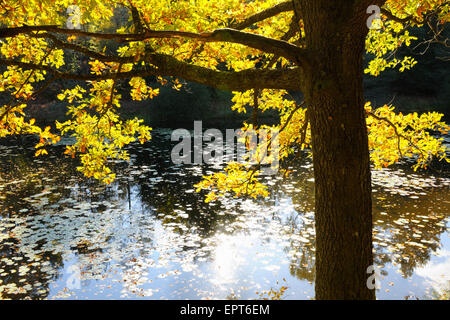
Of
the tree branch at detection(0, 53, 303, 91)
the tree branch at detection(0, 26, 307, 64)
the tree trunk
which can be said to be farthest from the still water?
the tree branch at detection(0, 26, 307, 64)

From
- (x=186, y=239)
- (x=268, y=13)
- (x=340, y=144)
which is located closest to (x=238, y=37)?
(x=340, y=144)

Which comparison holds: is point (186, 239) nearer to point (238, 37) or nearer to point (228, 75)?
point (228, 75)

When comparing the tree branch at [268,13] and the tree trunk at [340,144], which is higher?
the tree branch at [268,13]

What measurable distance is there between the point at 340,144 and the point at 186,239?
6057mm

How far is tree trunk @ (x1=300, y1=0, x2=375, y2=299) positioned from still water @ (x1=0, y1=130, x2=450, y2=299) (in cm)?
356

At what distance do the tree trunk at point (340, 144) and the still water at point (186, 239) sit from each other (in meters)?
3.56

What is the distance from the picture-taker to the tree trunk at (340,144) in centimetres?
242

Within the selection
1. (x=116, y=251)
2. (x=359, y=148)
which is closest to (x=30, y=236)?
(x=116, y=251)

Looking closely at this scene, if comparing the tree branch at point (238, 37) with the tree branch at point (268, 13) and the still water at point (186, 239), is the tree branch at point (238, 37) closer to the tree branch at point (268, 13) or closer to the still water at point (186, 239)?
the tree branch at point (268, 13)

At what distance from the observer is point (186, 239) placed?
7898mm

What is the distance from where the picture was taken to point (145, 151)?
17578 mm

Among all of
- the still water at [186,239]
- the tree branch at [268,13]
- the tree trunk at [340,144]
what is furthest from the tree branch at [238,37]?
the still water at [186,239]
